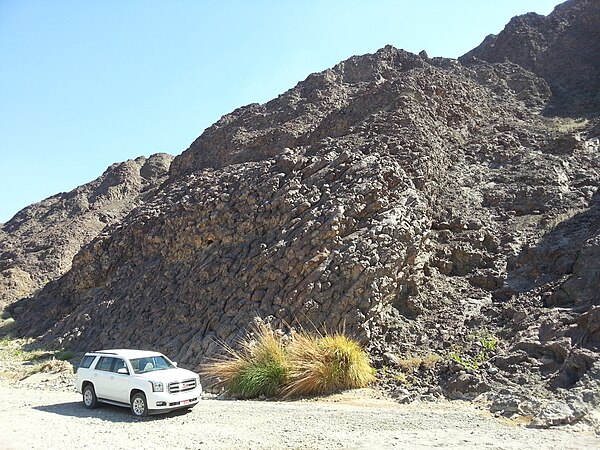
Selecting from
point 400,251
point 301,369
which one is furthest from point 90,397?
point 400,251

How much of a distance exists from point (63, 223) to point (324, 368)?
35248 millimetres

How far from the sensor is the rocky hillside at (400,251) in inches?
548

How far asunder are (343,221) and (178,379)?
8519 mm

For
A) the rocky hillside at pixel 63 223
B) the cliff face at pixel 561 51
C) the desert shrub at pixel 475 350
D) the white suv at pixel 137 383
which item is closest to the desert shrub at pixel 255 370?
the white suv at pixel 137 383

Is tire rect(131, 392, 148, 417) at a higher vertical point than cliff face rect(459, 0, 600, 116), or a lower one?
lower

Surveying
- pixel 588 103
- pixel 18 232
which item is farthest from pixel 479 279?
pixel 18 232

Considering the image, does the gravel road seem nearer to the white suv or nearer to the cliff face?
the white suv

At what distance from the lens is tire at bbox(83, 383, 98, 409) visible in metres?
12.1

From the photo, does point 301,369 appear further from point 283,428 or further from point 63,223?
point 63,223

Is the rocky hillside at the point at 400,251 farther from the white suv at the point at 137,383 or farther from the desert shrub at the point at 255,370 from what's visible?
the white suv at the point at 137,383

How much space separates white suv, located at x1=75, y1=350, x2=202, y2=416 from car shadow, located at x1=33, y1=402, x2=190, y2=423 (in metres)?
0.18

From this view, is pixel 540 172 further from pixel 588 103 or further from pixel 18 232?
pixel 18 232

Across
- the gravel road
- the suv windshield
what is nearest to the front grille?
the gravel road

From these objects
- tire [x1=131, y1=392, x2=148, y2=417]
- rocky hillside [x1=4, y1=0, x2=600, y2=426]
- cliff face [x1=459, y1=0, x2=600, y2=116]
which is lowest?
tire [x1=131, y1=392, x2=148, y2=417]
